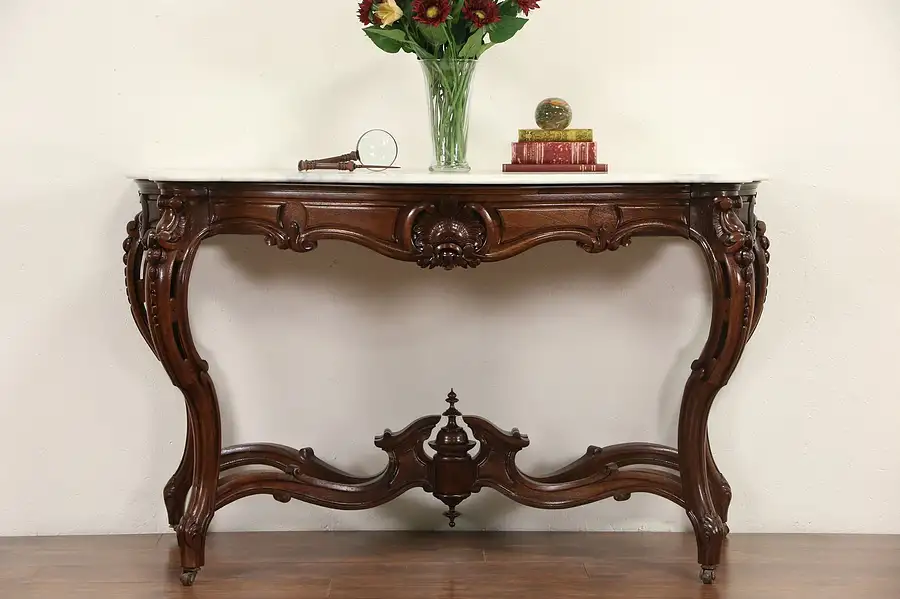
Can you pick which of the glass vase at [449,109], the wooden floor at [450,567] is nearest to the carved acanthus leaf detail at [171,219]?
the glass vase at [449,109]

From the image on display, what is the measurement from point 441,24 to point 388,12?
0.11 meters

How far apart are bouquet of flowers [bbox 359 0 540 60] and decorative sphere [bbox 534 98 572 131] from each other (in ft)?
0.58

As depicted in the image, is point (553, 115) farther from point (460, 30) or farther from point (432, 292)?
point (432, 292)

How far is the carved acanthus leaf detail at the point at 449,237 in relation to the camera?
192 cm

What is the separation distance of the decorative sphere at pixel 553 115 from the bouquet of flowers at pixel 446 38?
167 mm

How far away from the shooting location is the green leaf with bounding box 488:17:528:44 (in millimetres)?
2033

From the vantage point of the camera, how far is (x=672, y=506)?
8.03 feet

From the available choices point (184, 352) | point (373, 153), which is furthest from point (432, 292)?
point (184, 352)

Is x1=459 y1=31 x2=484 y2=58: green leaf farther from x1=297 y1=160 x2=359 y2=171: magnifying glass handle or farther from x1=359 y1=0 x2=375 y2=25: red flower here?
x1=297 y1=160 x2=359 y2=171: magnifying glass handle

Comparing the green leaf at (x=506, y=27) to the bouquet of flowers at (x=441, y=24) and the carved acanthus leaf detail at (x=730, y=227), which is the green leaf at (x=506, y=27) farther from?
the carved acanthus leaf detail at (x=730, y=227)

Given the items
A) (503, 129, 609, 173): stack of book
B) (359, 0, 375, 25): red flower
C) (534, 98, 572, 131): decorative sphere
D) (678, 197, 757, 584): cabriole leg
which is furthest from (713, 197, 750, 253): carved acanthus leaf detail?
(359, 0, 375, 25): red flower

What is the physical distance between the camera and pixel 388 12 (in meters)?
1.96

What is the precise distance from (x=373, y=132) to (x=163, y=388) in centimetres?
88

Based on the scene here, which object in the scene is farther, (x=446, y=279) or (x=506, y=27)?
(x=446, y=279)
